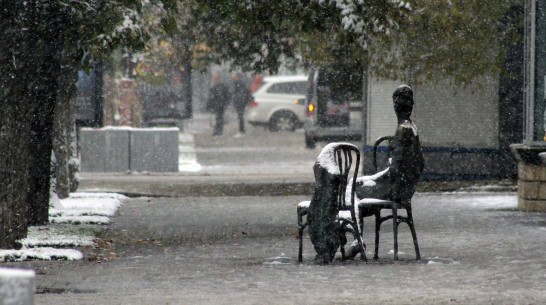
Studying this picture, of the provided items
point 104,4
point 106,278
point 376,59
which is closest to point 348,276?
point 106,278

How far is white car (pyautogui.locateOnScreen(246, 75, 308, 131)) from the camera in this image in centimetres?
3694

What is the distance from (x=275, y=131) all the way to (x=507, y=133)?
1801cm

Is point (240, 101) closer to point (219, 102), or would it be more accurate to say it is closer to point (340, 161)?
point (219, 102)

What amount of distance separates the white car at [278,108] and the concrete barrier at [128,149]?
1392cm

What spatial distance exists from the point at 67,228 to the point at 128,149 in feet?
32.6

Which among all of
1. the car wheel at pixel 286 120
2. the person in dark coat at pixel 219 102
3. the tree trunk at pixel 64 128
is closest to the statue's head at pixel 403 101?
the tree trunk at pixel 64 128

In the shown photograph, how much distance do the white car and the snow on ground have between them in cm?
1922

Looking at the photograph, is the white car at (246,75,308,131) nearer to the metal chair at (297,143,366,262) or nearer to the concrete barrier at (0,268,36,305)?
the metal chair at (297,143,366,262)

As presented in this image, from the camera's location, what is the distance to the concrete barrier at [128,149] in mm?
22891

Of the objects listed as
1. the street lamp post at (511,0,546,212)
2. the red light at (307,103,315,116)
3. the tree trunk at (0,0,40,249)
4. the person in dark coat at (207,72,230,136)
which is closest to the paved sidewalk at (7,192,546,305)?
the street lamp post at (511,0,546,212)

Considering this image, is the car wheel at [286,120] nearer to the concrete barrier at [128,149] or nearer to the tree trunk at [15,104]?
the concrete barrier at [128,149]

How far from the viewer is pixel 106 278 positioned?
363 inches

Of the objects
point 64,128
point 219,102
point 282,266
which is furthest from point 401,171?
point 219,102

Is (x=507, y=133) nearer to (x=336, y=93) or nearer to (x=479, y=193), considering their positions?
(x=479, y=193)
